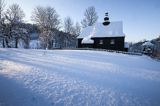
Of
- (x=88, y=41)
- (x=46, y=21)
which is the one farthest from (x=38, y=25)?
(x=88, y=41)

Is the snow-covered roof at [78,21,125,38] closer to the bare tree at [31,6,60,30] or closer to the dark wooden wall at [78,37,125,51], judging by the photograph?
the dark wooden wall at [78,37,125,51]

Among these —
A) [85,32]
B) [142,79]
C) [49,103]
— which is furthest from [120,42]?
[49,103]

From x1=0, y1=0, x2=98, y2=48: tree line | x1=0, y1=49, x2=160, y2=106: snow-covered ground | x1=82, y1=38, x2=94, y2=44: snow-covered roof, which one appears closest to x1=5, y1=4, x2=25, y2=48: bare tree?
x1=0, y1=0, x2=98, y2=48: tree line

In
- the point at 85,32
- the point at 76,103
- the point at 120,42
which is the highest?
the point at 85,32

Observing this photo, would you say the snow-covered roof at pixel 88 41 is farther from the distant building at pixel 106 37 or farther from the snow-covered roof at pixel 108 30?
the snow-covered roof at pixel 108 30

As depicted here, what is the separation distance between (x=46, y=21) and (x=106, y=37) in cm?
1924

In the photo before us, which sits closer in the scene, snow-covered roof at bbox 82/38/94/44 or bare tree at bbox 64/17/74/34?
snow-covered roof at bbox 82/38/94/44

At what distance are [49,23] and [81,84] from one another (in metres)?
39.7

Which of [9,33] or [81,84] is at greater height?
[9,33]

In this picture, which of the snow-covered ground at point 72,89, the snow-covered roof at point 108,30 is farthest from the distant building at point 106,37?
the snow-covered ground at point 72,89

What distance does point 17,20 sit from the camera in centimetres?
3922

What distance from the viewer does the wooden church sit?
1423 inches

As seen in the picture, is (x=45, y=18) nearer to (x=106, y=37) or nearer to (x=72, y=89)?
(x=106, y=37)

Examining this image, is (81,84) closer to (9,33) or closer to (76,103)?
(76,103)
